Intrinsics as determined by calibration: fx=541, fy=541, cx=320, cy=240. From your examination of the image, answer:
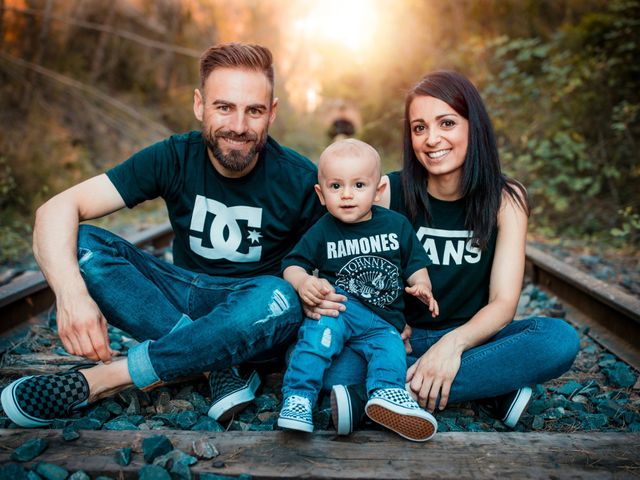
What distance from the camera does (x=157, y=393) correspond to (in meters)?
2.43

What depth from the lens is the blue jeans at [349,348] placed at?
6.73ft

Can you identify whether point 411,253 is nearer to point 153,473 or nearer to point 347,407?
point 347,407

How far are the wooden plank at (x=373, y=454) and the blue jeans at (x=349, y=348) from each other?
24 centimetres

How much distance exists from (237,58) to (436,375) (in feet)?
5.74

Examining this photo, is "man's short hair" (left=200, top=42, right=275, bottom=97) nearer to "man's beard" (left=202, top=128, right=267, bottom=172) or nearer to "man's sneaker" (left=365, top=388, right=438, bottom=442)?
"man's beard" (left=202, top=128, right=267, bottom=172)

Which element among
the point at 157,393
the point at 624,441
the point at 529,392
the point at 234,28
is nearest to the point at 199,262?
the point at 157,393

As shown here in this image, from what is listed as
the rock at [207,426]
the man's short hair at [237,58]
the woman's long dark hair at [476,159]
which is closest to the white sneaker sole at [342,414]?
the rock at [207,426]

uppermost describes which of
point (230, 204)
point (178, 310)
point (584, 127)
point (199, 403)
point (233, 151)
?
point (584, 127)

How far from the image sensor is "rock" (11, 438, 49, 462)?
66.3 inches

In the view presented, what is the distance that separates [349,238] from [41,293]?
2.23 m

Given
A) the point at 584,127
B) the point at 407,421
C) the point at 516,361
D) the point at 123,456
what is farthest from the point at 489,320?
the point at 584,127

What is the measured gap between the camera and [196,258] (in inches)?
108

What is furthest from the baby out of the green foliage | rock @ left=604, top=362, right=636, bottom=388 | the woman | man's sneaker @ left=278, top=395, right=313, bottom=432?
the green foliage

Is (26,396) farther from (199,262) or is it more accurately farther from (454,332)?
(454,332)
